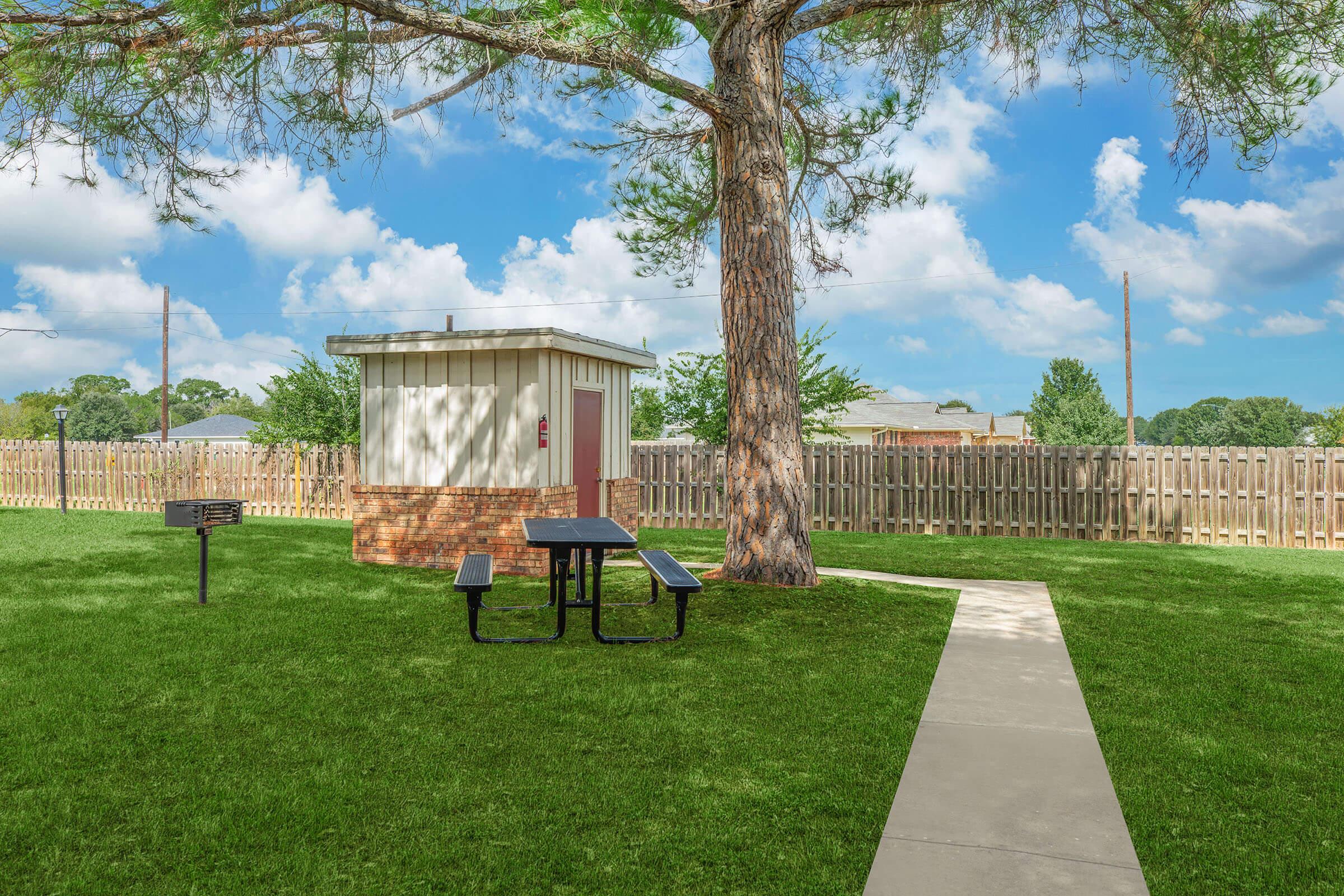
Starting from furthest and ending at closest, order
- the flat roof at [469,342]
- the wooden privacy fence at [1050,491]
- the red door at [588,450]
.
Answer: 1. the wooden privacy fence at [1050,491]
2. the red door at [588,450]
3. the flat roof at [469,342]

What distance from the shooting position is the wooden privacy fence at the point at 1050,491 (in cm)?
1441

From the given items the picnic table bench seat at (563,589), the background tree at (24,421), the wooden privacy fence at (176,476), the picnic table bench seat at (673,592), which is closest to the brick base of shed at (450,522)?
the picnic table bench seat at (563,589)

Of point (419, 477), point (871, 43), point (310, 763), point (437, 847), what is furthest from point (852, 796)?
point (871, 43)

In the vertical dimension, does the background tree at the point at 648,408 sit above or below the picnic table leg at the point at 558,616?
above

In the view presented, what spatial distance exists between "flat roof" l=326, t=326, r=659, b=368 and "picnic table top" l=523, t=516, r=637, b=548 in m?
2.62

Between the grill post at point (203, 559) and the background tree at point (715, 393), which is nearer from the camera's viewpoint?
the grill post at point (203, 559)

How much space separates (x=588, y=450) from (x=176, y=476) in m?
14.4

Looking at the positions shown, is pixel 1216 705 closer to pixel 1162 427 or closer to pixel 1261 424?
pixel 1261 424

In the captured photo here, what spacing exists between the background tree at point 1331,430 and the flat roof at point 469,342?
136 ft

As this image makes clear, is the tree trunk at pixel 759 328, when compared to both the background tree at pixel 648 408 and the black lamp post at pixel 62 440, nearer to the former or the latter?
the background tree at pixel 648 408

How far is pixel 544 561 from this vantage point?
9.73 meters

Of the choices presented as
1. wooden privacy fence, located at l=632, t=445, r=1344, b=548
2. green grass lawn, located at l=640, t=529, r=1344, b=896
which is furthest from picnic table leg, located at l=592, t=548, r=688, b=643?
wooden privacy fence, located at l=632, t=445, r=1344, b=548

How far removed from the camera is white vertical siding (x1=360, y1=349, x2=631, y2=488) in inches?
386

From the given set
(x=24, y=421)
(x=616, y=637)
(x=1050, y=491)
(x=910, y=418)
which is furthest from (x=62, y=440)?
(x=24, y=421)
